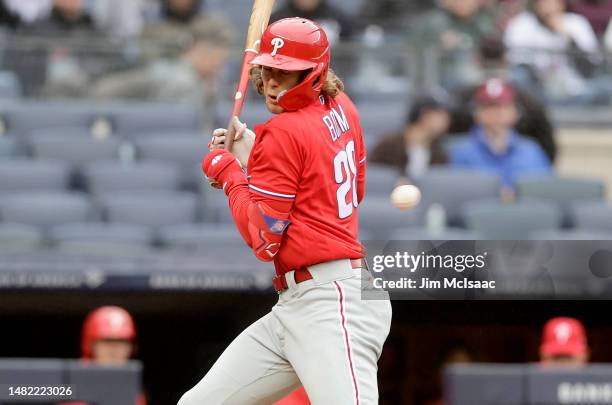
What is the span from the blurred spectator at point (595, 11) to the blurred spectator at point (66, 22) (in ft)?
11.5

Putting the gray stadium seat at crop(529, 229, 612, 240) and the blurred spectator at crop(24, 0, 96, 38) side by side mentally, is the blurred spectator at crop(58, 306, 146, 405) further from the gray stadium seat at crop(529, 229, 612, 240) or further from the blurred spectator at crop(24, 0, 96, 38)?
the blurred spectator at crop(24, 0, 96, 38)

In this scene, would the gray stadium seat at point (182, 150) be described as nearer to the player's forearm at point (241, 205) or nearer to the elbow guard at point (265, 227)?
the player's forearm at point (241, 205)

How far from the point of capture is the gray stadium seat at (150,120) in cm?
850

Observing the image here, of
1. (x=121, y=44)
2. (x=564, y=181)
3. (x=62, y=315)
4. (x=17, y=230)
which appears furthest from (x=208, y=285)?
(x=121, y=44)

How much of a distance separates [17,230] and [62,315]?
2.01ft

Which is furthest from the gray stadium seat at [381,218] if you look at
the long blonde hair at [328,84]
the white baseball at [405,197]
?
the long blonde hair at [328,84]

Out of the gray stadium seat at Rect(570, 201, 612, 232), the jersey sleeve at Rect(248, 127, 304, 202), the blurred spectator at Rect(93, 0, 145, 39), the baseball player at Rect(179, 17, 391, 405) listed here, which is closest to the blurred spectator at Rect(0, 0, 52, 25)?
the blurred spectator at Rect(93, 0, 145, 39)

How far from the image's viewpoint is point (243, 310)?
646cm

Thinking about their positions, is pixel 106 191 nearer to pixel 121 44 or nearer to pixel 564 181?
pixel 121 44

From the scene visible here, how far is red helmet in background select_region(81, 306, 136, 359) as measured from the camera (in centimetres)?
592

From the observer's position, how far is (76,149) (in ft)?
26.7

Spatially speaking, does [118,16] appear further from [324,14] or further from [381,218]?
[381,218]

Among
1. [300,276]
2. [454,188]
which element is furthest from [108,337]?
[454,188]

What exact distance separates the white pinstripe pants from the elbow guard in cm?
17
